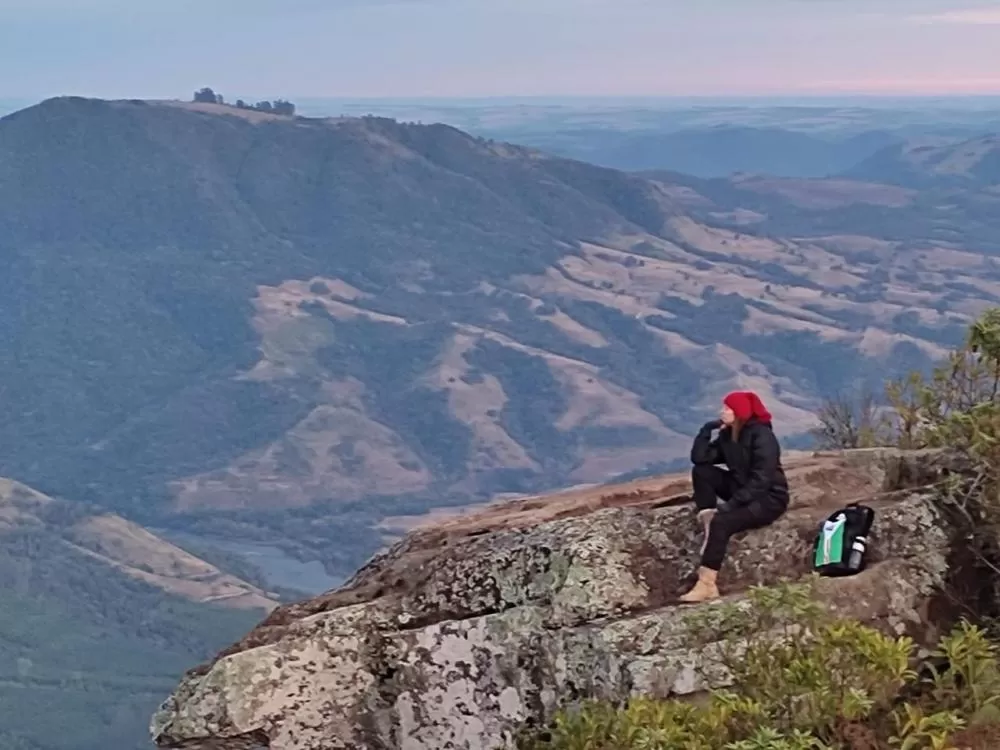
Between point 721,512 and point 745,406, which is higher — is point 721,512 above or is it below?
below

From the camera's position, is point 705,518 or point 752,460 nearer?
point 752,460

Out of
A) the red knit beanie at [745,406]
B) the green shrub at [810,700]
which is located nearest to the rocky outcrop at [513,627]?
the red knit beanie at [745,406]

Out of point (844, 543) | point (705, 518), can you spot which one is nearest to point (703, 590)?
point (705, 518)

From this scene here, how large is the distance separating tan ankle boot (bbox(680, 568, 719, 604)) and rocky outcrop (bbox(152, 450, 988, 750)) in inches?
10.2

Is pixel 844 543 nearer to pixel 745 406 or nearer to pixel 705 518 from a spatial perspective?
pixel 705 518

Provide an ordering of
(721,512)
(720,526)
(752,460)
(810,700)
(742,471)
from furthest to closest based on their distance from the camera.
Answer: (742,471)
(752,460)
(721,512)
(720,526)
(810,700)

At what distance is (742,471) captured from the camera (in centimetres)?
1325

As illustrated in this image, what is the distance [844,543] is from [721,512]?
47.5 inches

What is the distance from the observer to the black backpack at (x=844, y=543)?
40.3 ft

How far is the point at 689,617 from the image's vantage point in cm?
1070

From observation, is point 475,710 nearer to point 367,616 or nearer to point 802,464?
point 367,616

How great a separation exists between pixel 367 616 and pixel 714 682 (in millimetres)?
4252

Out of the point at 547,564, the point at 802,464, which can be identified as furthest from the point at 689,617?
the point at 802,464

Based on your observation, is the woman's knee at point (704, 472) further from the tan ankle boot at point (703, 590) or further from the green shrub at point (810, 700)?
the green shrub at point (810, 700)
